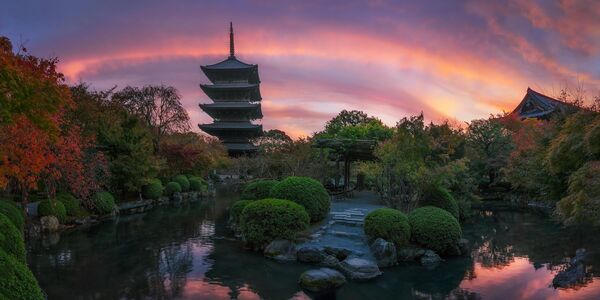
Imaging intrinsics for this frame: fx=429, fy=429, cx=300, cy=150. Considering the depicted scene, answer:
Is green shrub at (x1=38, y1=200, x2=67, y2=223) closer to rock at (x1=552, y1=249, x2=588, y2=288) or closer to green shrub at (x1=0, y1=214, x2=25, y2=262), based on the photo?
green shrub at (x1=0, y1=214, x2=25, y2=262)

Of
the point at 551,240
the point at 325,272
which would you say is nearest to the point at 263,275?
the point at 325,272

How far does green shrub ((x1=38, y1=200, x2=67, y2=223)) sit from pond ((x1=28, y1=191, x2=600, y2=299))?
990mm

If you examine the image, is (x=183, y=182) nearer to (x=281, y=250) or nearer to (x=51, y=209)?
(x=51, y=209)

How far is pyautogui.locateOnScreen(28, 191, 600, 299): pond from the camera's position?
9477 mm

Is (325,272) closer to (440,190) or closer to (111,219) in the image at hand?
(440,190)

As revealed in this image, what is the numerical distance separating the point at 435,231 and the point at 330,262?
3254 mm

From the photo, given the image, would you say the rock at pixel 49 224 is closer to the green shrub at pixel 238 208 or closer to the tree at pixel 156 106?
the green shrub at pixel 238 208

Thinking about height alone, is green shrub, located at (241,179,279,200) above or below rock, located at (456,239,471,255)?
above

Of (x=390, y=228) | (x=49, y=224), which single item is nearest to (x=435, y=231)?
(x=390, y=228)

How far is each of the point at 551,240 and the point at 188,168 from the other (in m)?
23.8

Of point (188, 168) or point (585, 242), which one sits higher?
point (188, 168)

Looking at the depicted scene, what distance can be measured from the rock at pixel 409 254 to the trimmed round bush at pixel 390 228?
0.18m

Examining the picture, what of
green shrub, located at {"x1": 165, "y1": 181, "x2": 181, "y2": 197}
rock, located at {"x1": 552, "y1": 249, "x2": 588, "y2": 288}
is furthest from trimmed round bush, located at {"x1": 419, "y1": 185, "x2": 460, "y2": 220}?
green shrub, located at {"x1": 165, "y1": 181, "x2": 181, "y2": 197}

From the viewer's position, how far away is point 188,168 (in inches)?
1251
